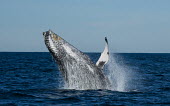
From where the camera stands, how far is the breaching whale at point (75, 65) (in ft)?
48.1

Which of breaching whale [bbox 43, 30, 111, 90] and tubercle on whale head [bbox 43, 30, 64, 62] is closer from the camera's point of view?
tubercle on whale head [bbox 43, 30, 64, 62]

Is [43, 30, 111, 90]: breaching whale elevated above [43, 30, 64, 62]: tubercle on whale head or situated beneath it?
situated beneath

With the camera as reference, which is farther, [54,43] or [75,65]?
[75,65]

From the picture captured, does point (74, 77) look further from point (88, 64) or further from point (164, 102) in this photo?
point (164, 102)

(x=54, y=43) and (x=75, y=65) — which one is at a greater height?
(x=54, y=43)

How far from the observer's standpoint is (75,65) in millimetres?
15062

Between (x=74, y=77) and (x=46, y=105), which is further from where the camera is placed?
(x=74, y=77)

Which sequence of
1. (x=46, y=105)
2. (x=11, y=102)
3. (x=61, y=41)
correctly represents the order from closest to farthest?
(x=46, y=105) < (x=11, y=102) < (x=61, y=41)

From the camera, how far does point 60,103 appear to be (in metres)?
13.3

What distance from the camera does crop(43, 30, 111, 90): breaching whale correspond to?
14.7 m

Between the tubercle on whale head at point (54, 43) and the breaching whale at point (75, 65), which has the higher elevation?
the tubercle on whale head at point (54, 43)

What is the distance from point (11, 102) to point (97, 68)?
3711 mm

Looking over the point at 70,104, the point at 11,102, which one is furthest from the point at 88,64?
the point at 11,102

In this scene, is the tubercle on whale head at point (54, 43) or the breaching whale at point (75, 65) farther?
the breaching whale at point (75, 65)
